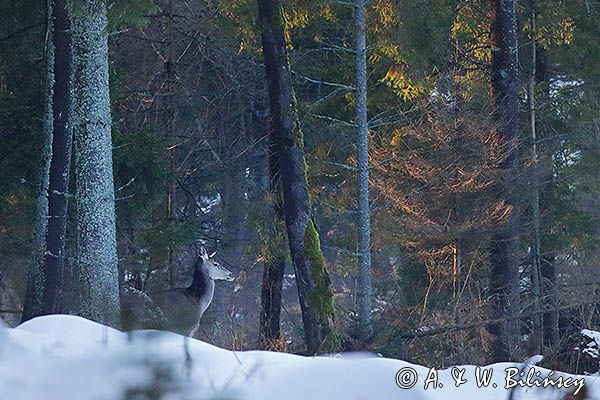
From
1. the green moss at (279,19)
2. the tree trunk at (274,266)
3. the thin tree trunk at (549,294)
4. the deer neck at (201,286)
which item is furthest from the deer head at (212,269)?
the thin tree trunk at (549,294)

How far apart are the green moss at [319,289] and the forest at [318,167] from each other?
32 mm

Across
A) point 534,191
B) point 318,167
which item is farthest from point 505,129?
point 318,167

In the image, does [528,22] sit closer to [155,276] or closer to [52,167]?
[155,276]

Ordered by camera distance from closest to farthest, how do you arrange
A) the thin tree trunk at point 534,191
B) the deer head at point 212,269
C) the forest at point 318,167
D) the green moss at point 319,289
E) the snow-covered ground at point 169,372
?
the snow-covered ground at point 169,372 < the forest at point 318,167 < the green moss at point 319,289 < the deer head at point 212,269 < the thin tree trunk at point 534,191

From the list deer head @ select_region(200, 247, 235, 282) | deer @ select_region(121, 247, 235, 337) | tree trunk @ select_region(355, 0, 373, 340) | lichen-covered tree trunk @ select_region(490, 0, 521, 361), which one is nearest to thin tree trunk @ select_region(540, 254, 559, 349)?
lichen-covered tree trunk @ select_region(490, 0, 521, 361)

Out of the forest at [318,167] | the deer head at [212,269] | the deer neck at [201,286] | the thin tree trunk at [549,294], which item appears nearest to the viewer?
the forest at [318,167]

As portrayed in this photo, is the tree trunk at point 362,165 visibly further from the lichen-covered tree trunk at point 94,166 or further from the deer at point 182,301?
the lichen-covered tree trunk at point 94,166

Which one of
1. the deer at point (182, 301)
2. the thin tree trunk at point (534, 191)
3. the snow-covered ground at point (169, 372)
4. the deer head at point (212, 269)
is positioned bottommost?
the snow-covered ground at point (169, 372)

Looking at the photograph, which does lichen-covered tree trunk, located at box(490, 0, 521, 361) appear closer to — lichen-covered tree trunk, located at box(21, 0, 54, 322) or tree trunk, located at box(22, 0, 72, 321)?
tree trunk, located at box(22, 0, 72, 321)

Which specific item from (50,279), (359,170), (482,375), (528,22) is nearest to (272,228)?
(359,170)

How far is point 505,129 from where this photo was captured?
704 inches

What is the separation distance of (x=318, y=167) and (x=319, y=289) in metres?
5.76

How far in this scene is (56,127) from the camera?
43.3ft

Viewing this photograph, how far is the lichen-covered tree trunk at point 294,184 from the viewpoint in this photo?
14359 mm
